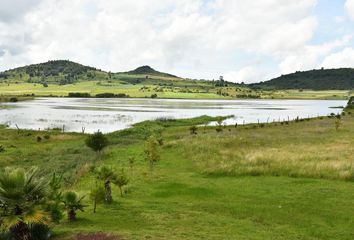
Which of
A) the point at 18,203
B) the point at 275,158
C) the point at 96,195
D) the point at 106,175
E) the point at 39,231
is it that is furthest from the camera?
the point at 275,158

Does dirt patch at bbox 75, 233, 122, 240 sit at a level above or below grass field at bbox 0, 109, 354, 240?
above

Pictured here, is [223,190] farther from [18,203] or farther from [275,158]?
[18,203]

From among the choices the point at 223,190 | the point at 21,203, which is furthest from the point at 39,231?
the point at 223,190

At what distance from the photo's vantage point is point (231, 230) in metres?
21.5

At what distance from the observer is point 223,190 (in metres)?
32.3

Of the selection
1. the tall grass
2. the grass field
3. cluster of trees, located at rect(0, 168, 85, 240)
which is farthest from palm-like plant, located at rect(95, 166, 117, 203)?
the tall grass

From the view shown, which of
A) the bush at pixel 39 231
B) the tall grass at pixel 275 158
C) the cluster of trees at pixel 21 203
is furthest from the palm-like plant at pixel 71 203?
the tall grass at pixel 275 158

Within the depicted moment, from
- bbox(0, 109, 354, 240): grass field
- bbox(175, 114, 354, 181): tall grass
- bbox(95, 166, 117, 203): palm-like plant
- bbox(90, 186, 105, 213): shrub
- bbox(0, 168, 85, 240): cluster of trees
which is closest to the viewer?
bbox(0, 168, 85, 240): cluster of trees

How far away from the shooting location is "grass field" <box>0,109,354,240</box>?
860 inches

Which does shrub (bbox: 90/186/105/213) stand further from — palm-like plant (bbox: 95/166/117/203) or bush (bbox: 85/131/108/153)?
bush (bbox: 85/131/108/153)

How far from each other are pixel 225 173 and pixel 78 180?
14.0 metres

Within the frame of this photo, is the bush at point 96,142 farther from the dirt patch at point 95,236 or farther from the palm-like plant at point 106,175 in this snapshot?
the dirt patch at point 95,236

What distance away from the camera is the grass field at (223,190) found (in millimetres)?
21844

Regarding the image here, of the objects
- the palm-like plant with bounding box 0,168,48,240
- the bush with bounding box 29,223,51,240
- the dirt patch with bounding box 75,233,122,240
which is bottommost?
the dirt patch with bounding box 75,233,122,240
